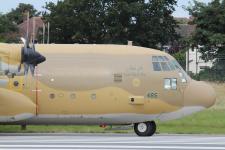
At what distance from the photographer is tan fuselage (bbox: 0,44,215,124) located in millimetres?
24203

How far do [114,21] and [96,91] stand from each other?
41974mm

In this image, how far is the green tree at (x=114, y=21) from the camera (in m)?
65.4

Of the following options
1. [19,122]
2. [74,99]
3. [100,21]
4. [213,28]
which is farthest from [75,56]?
[100,21]

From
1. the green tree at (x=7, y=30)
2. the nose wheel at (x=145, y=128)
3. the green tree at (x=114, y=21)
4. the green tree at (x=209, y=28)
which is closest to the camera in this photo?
the nose wheel at (x=145, y=128)

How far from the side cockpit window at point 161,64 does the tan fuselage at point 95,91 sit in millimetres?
200

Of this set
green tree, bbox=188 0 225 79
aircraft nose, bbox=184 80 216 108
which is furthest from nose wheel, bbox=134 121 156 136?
green tree, bbox=188 0 225 79

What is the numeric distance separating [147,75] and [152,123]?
6.34 feet

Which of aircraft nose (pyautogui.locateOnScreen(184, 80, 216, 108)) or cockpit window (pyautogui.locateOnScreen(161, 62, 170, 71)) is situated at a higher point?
cockpit window (pyautogui.locateOnScreen(161, 62, 170, 71))

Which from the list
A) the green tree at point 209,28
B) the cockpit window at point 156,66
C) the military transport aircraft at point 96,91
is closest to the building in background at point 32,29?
the military transport aircraft at point 96,91

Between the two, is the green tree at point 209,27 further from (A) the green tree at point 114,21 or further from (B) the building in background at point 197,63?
(A) the green tree at point 114,21

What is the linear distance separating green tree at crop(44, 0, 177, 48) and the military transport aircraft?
40562mm

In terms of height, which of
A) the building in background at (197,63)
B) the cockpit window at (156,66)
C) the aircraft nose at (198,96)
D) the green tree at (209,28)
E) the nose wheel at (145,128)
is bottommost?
the nose wheel at (145,128)

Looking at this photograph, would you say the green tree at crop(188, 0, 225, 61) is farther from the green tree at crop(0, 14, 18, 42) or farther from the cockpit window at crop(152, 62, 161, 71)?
the cockpit window at crop(152, 62, 161, 71)

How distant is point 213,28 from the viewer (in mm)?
53438
